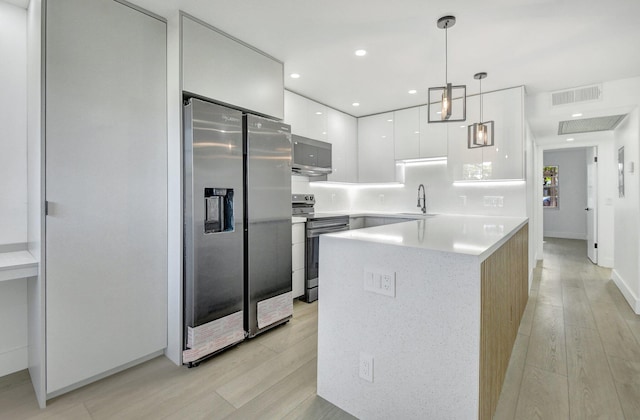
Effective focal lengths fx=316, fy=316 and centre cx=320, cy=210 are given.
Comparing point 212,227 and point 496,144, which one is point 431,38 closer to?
point 496,144

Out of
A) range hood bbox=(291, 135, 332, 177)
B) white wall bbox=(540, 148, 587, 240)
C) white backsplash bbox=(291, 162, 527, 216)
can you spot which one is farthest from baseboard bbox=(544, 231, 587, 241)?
range hood bbox=(291, 135, 332, 177)

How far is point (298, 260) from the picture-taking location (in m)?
3.46

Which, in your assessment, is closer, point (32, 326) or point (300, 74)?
point (32, 326)

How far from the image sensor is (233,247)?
2.46m

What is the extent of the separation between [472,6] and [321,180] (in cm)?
264

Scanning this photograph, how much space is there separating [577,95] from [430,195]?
6.51ft

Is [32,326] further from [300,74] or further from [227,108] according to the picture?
[300,74]

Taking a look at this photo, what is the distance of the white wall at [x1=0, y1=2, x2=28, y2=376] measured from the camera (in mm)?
2064

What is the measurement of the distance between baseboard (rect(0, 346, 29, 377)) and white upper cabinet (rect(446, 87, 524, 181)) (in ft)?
14.6

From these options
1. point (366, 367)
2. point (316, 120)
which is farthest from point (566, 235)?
point (366, 367)

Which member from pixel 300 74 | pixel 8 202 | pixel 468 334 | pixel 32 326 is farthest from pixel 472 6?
pixel 32 326

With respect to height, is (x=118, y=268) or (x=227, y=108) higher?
(x=227, y=108)

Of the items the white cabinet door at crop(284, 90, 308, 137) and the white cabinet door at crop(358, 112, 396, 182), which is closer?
the white cabinet door at crop(284, 90, 308, 137)

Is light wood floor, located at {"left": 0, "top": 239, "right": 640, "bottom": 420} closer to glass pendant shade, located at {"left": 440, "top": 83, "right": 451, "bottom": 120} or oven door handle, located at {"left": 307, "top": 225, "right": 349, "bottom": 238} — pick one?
oven door handle, located at {"left": 307, "top": 225, "right": 349, "bottom": 238}
